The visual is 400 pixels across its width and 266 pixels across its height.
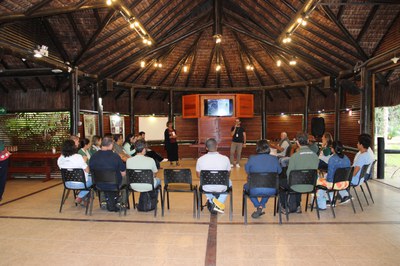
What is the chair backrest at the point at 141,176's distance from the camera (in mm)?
4969

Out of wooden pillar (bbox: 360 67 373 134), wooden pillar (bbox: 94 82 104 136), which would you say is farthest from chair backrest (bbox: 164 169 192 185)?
wooden pillar (bbox: 94 82 104 136)

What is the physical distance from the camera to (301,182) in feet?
15.8

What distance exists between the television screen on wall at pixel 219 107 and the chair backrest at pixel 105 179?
28.6 feet

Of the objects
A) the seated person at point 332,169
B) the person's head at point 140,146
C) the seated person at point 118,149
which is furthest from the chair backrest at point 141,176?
the seated person at point 332,169

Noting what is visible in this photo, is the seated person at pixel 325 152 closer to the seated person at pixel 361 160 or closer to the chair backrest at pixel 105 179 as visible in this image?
the seated person at pixel 361 160

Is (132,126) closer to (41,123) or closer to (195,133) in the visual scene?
(195,133)

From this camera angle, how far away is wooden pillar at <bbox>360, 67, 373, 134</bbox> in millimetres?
8469

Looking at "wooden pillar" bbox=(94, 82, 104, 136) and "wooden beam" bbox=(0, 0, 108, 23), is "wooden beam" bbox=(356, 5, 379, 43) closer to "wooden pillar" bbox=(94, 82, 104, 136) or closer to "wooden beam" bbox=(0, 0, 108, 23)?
"wooden beam" bbox=(0, 0, 108, 23)

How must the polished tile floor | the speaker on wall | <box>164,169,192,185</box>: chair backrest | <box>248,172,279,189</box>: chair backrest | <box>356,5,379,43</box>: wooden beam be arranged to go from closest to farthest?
the polished tile floor
<box>248,172,279,189</box>: chair backrest
<box>164,169,192,185</box>: chair backrest
<box>356,5,379,43</box>: wooden beam
the speaker on wall

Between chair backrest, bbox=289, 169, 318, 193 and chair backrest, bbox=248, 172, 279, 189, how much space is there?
0.89 ft

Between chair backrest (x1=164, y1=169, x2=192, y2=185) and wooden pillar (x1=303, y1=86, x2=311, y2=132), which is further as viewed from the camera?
wooden pillar (x1=303, y1=86, x2=311, y2=132)

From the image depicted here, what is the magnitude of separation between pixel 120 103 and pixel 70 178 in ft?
29.4

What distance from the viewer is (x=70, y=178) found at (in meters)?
5.28

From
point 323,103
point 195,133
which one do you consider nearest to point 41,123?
point 195,133
